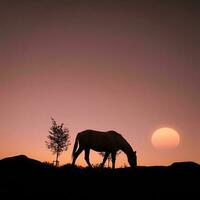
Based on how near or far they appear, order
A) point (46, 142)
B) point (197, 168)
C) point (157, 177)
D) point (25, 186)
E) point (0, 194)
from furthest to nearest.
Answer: point (46, 142), point (197, 168), point (157, 177), point (25, 186), point (0, 194)

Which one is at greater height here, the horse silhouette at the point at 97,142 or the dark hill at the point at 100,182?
the horse silhouette at the point at 97,142

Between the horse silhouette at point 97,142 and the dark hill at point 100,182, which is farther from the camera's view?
the horse silhouette at point 97,142

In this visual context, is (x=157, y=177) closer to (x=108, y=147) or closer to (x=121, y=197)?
(x=121, y=197)

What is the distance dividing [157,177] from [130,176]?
51.4 inches

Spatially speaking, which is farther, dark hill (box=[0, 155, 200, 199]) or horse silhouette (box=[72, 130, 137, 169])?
horse silhouette (box=[72, 130, 137, 169])

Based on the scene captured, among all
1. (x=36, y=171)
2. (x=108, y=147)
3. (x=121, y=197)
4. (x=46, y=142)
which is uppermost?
(x=46, y=142)

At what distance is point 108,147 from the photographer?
24969 mm

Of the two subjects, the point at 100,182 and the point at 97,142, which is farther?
the point at 97,142

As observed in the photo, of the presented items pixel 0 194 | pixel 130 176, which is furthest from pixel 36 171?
pixel 130 176

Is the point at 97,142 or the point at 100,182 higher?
the point at 97,142

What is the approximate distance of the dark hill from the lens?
39.2ft

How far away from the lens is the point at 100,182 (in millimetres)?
13391

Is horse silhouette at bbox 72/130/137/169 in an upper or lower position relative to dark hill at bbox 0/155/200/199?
upper

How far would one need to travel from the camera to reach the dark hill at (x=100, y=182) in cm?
1195
